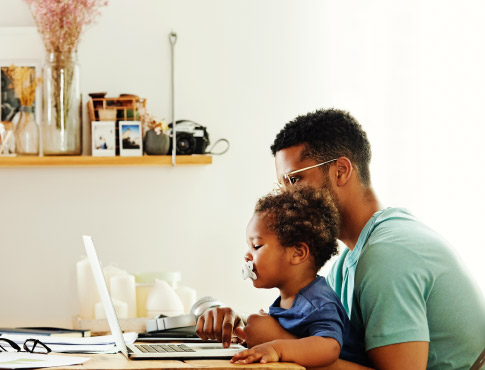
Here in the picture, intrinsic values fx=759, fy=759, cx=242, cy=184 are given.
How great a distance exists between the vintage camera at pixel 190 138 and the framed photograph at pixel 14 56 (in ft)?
1.99

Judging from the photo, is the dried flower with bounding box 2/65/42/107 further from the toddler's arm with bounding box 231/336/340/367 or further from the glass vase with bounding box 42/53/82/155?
the toddler's arm with bounding box 231/336/340/367

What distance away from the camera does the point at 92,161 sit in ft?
9.71

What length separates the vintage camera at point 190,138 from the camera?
9.95ft

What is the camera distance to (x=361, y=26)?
10.4ft

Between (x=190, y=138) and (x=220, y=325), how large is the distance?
164 centimetres

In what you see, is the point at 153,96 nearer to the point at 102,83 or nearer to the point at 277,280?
the point at 102,83

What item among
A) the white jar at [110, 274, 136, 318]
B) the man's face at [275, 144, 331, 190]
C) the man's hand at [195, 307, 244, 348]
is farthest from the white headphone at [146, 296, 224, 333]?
the white jar at [110, 274, 136, 318]

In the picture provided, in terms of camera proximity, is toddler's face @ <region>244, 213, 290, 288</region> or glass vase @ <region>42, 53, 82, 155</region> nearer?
toddler's face @ <region>244, 213, 290, 288</region>

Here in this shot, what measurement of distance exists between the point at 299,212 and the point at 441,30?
6.04 feet

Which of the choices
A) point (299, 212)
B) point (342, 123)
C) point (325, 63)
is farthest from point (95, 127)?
point (299, 212)

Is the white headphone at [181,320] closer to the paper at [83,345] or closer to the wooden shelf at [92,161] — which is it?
the paper at [83,345]

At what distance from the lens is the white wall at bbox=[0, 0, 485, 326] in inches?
121

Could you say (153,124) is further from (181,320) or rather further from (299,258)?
(299,258)

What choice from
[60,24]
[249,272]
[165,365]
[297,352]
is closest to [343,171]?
[249,272]
